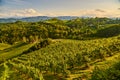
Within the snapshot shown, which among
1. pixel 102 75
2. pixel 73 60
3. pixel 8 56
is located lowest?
pixel 8 56

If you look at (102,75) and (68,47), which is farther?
(68,47)

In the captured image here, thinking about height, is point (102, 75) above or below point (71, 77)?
above

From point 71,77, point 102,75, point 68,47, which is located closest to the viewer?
point 102,75

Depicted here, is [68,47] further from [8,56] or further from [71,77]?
[71,77]

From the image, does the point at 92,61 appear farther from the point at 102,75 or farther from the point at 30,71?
the point at 102,75

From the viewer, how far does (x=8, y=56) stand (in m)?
187

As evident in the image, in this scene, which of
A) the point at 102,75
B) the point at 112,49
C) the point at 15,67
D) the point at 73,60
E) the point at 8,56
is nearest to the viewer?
the point at 102,75

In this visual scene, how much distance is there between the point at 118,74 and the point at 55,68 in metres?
70.9

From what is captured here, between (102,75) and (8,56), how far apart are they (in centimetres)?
15307

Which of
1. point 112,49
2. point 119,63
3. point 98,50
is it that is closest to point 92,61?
point 98,50

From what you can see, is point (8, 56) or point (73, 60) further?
point (8, 56)

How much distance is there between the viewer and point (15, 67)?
123 m

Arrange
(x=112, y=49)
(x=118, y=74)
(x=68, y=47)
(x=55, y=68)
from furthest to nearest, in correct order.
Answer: (x=68, y=47), (x=112, y=49), (x=55, y=68), (x=118, y=74)

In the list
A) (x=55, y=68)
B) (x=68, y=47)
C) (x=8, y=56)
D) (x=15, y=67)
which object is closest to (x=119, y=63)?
(x=55, y=68)
